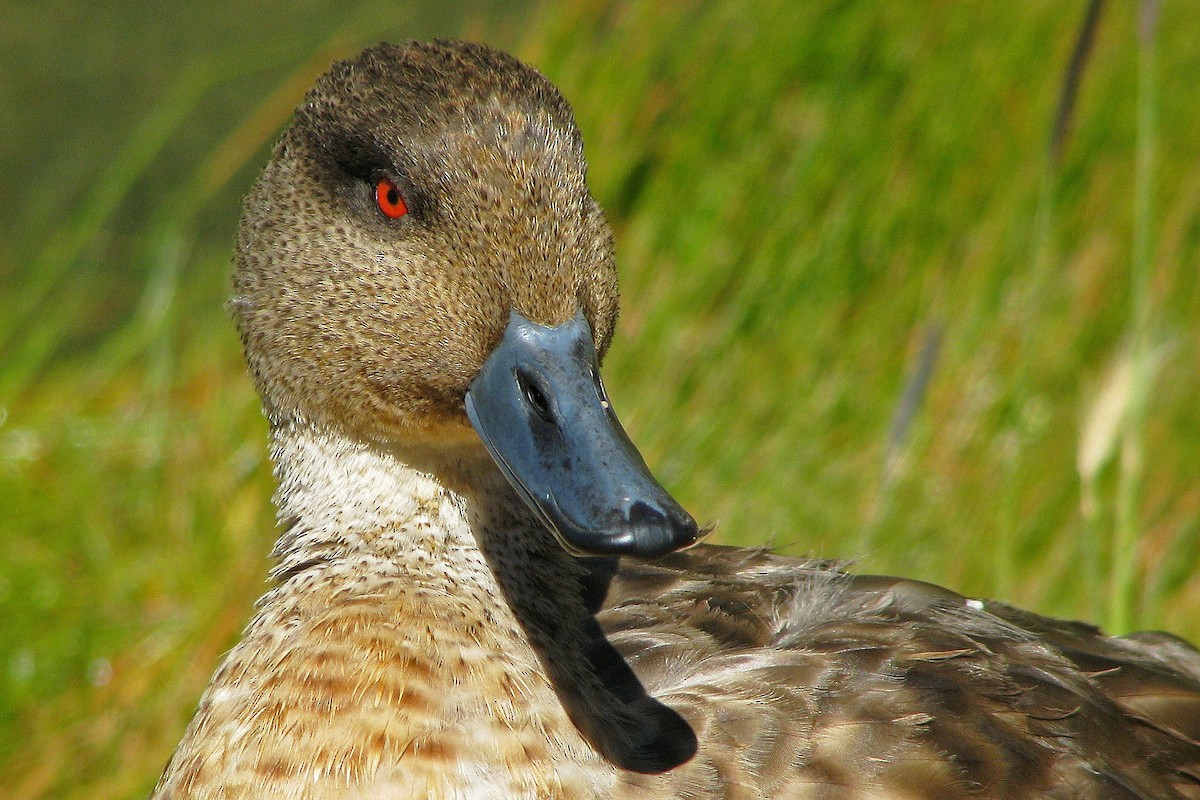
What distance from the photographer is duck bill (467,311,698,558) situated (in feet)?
5.28

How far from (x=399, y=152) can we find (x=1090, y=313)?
9.31ft

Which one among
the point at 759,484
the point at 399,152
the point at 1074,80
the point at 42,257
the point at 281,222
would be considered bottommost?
the point at 42,257

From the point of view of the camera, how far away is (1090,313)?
412cm

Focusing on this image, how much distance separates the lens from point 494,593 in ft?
6.52

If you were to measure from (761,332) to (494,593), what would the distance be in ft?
7.14

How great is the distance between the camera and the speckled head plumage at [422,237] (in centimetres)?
187

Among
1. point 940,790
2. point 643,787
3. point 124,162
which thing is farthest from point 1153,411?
point 124,162

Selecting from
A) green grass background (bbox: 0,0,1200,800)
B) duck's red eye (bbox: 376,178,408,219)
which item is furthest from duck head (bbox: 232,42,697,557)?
green grass background (bbox: 0,0,1200,800)

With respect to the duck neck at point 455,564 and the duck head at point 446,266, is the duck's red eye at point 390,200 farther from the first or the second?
the duck neck at point 455,564

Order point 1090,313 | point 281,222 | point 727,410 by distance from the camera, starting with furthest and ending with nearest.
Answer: point 1090,313 → point 727,410 → point 281,222

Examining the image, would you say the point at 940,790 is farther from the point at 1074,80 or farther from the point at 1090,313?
the point at 1090,313

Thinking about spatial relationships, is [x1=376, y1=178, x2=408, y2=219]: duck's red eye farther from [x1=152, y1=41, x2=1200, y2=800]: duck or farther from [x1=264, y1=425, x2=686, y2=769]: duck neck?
[x1=264, y1=425, x2=686, y2=769]: duck neck

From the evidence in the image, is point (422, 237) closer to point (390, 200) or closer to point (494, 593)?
point (390, 200)

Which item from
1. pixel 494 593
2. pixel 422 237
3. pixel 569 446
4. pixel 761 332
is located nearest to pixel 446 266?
pixel 422 237
